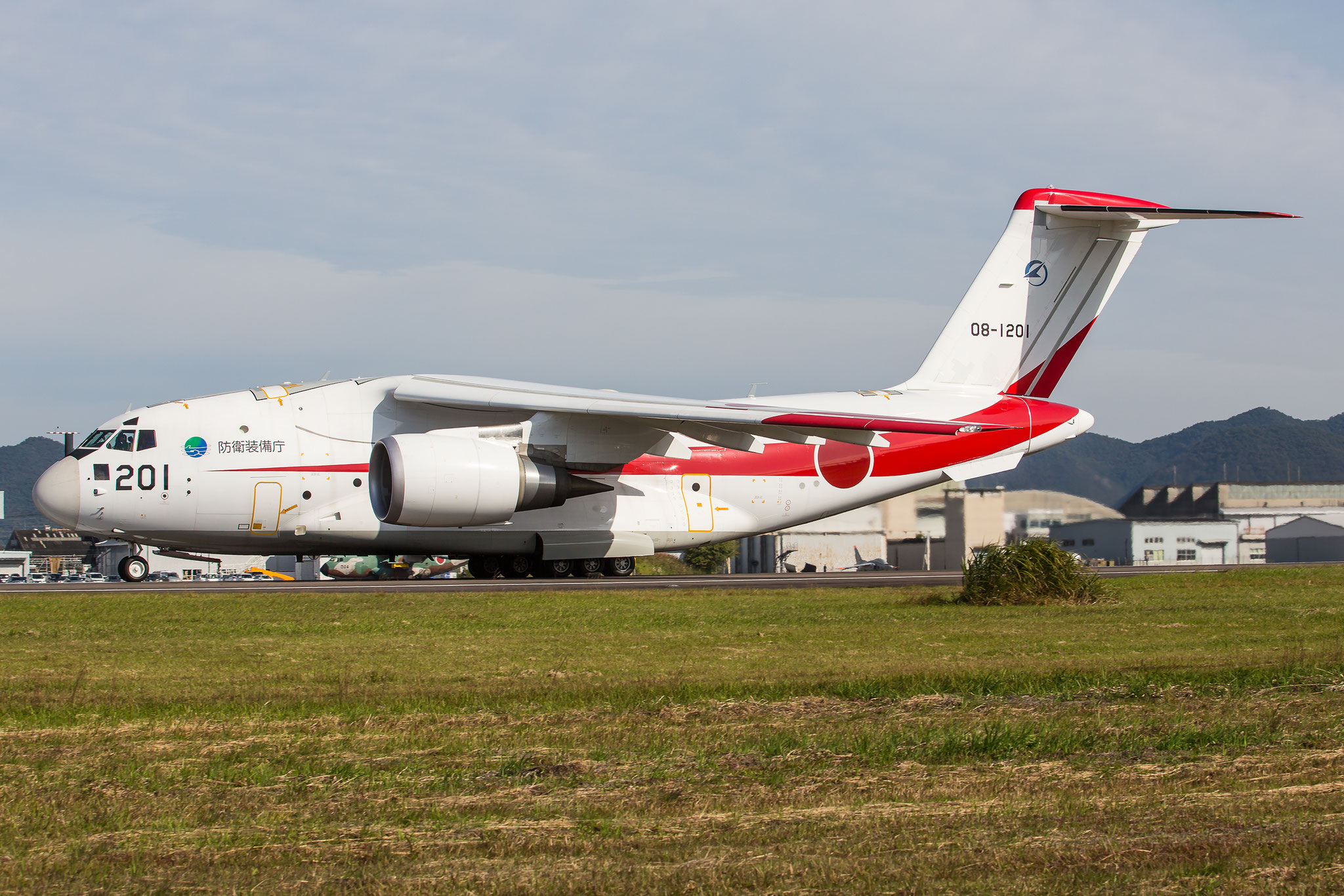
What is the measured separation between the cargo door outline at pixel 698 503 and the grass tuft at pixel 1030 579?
830 centimetres

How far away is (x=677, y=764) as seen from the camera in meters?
5.36

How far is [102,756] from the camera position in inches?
219

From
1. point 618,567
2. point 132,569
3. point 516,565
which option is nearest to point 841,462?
point 618,567

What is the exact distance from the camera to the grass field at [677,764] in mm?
3844

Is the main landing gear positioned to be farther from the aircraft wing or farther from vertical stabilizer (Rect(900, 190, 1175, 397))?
vertical stabilizer (Rect(900, 190, 1175, 397))

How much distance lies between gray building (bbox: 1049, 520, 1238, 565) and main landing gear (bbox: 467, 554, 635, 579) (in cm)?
1534

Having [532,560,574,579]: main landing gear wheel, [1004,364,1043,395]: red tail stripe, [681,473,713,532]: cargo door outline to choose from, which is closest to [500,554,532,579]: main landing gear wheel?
[532,560,574,579]: main landing gear wheel

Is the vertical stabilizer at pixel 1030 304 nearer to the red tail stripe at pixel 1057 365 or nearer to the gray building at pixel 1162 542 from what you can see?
the red tail stripe at pixel 1057 365

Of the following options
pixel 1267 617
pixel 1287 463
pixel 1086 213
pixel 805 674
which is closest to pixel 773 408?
pixel 1086 213

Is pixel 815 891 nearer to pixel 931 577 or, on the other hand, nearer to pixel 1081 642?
pixel 1081 642

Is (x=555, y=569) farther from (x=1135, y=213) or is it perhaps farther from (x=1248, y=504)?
(x=1248, y=504)

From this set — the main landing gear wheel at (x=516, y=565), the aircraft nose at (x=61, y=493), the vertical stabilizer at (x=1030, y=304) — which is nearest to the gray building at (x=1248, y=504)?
the vertical stabilizer at (x=1030, y=304)

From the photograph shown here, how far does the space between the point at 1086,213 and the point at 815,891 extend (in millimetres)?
23930

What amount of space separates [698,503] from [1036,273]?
9.03 meters
